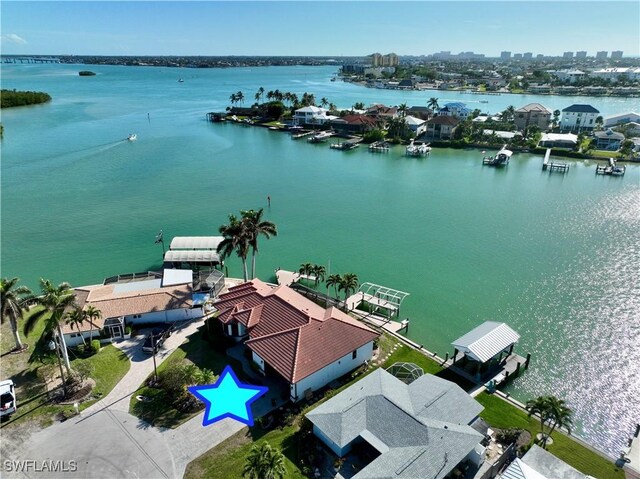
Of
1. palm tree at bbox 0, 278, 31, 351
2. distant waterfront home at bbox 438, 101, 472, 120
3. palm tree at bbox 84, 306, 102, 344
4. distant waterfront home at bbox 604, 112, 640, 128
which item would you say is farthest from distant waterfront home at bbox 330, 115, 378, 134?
palm tree at bbox 0, 278, 31, 351

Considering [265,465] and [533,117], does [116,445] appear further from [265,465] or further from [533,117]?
[533,117]

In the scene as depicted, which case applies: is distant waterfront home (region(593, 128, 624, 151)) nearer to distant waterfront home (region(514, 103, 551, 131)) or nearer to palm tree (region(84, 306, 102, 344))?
distant waterfront home (region(514, 103, 551, 131))

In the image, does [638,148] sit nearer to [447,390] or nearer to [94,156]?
[447,390]

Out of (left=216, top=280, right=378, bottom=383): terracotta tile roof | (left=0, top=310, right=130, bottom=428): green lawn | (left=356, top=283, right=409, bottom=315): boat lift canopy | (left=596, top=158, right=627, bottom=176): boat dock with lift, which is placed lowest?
(left=0, top=310, right=130, bottom=428): green lawn

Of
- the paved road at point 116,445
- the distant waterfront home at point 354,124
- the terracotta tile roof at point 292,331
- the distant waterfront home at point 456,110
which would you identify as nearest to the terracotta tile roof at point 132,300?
the terracotta tile roof at point 292,331

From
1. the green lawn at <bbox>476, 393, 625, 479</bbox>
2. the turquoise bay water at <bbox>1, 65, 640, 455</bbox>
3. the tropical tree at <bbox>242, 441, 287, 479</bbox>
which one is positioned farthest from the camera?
the turquoise bay water at <bbox>1, 65, 640, 455</bbox>

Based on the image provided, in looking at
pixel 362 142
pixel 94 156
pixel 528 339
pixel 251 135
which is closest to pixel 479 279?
pixel 528 339

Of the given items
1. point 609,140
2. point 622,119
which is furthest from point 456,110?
point 609,140
